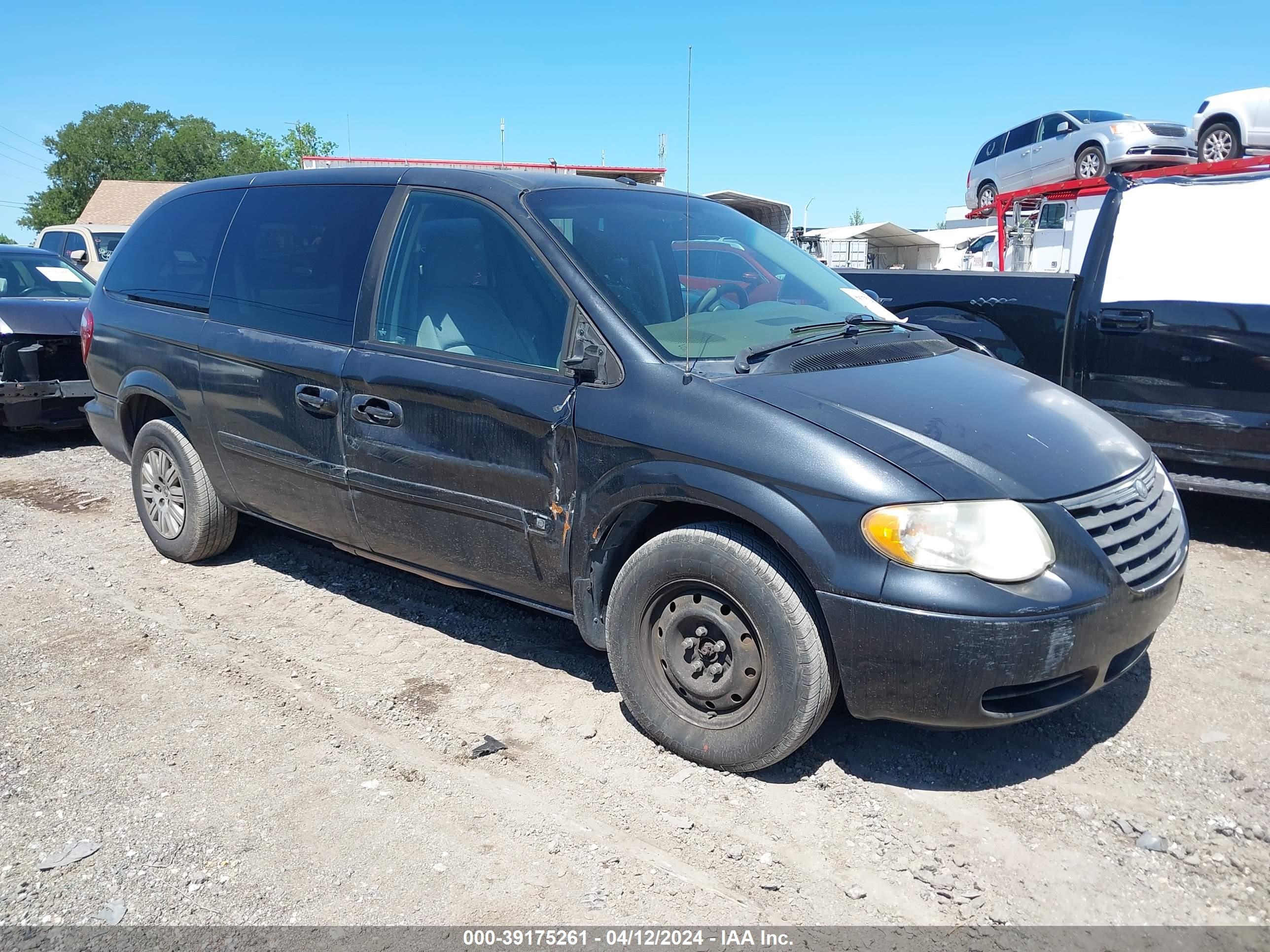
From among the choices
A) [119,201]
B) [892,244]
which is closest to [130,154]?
[119,201]

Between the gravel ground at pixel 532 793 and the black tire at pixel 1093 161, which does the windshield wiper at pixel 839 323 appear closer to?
the gravel ground at pixel 532 793

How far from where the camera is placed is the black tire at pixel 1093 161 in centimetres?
1412

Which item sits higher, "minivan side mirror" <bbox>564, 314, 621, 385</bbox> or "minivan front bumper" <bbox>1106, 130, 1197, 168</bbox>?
"minivan front bumper" <bbox>1106, 130, 1197, 168</bbox>

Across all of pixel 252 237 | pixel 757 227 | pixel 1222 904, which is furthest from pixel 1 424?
pixel 1222 904

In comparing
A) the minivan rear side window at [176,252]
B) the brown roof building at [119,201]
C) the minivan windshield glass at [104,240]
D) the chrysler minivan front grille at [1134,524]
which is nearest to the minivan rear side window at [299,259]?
the minivan rear side window at [176,252]

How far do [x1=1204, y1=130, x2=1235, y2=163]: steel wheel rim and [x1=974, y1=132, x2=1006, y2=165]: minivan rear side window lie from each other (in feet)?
13.1

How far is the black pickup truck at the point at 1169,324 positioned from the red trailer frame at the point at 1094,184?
1.63m

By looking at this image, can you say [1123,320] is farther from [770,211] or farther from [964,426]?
[770,211]

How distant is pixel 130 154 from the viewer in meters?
71.4

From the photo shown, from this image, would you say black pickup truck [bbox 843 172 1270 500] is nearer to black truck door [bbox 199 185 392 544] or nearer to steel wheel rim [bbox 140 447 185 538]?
black truck door [bbox 199 185 392 544]

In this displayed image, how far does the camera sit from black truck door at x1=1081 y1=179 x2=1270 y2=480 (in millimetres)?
5203

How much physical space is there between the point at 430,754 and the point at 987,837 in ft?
5.96

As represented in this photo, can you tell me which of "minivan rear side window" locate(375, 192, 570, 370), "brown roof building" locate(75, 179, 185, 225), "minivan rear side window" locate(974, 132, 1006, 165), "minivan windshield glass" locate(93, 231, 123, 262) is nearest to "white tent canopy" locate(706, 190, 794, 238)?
"minivan rear side window" locate(974, 132, 1006, 165)

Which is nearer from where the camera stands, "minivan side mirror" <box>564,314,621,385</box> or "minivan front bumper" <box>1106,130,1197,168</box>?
"minivan side mirror" <box>564,314,621,385</box>
